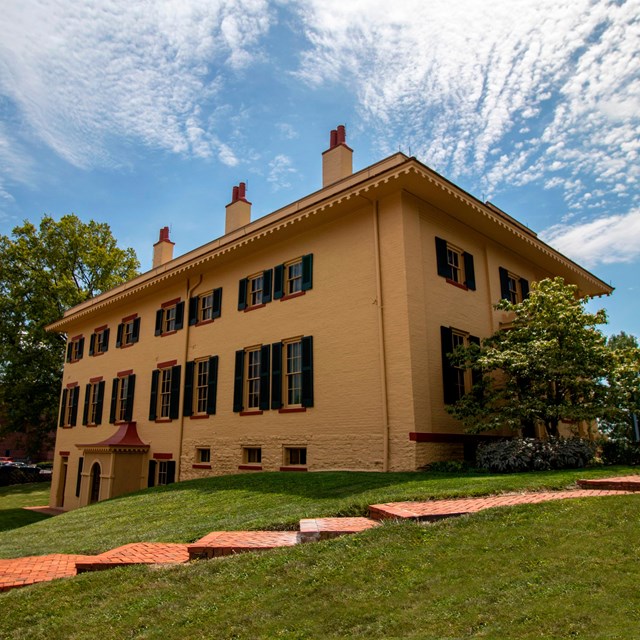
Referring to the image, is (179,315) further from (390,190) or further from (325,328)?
(390,190)

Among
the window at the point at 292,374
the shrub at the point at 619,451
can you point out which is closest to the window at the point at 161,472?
the window at the point at 292,374

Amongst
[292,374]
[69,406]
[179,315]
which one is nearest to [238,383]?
[292,374]

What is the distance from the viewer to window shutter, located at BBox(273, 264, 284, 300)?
55.8ft

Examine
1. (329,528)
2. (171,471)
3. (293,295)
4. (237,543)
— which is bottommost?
(237,543)

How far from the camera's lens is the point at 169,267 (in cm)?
2202

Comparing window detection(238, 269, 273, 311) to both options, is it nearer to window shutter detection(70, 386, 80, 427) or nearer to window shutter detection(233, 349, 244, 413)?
window shutter detection(233, 349, 244, 413)

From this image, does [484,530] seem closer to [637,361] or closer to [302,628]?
[302,628]

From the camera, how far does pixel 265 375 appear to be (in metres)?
16.6

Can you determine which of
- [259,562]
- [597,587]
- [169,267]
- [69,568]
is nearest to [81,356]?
[169,267]

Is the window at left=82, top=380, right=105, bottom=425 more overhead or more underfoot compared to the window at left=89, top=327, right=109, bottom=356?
more underfoot

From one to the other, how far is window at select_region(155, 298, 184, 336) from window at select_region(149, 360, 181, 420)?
1.34 metres

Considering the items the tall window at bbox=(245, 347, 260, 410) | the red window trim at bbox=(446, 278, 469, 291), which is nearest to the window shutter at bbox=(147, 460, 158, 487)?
the tall window at bbox=(245, 347, 260, 410)

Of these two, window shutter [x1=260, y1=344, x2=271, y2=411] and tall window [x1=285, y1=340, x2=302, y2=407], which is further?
window shutter [x1=260, y1=344, x2=271, y2=411]

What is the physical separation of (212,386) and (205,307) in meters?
3.12
